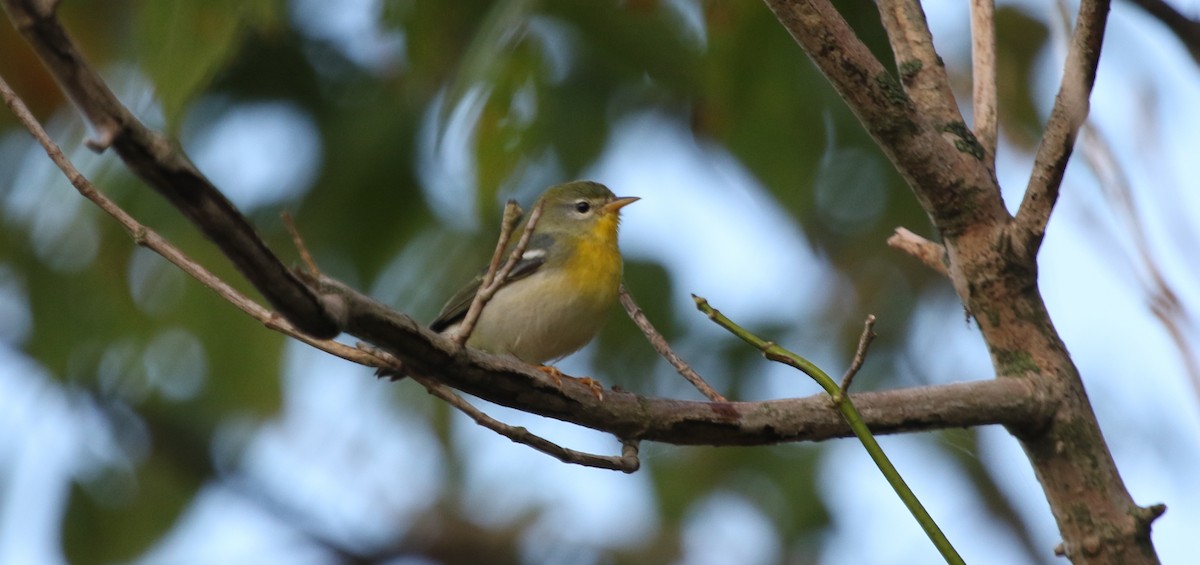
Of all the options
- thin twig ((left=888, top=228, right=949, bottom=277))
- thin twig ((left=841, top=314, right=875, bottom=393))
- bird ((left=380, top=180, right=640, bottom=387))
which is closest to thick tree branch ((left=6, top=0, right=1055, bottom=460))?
thin twig ((left=841, top=314, right=875, bottom=393))

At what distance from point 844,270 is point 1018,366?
15.7ft

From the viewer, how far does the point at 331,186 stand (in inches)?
243

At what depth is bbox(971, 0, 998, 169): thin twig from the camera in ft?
10.5

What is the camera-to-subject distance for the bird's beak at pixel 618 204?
19.9 feet

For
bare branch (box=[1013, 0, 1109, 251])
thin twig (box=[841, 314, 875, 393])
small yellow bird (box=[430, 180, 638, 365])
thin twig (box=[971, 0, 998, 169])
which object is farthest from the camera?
small yellow bird (box=[430, 180, 638, 365])

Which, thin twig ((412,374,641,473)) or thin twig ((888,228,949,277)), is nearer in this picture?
thin twig ((412,374,641,473))

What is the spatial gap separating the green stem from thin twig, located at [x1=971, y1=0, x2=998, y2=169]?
104 cm

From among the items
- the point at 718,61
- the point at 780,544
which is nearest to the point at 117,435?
the point at 780,544

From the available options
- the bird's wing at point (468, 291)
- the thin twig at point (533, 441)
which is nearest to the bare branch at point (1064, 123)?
the thin twig at point (533, 441)

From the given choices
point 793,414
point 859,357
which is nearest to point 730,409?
point 793,414

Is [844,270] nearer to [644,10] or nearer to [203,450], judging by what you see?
[644,10]

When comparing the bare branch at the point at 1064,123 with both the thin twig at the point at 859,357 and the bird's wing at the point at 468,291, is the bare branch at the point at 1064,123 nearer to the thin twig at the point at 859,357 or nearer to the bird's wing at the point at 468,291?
the thin twig at the point at 859,357

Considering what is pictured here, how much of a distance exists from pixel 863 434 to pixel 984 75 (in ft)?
4.74

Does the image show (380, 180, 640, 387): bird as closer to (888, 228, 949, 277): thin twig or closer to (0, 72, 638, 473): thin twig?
(888, 228, 949, 277): thin twig
